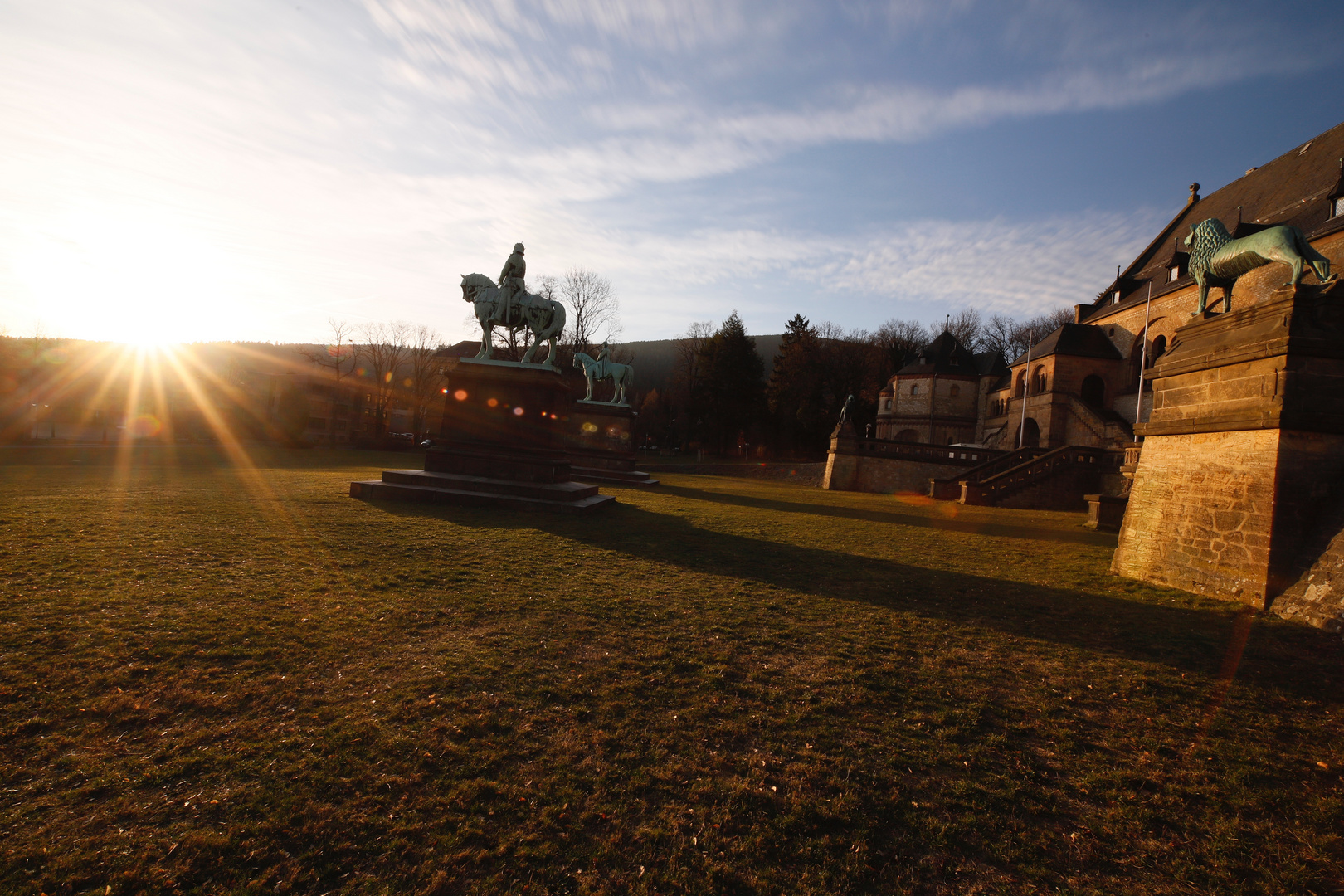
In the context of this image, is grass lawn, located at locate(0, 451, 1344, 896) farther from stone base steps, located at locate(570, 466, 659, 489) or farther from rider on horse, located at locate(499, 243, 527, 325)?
stone base steps, located at locate(570, 466, 659, 489)

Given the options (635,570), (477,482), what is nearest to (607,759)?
(635,570)

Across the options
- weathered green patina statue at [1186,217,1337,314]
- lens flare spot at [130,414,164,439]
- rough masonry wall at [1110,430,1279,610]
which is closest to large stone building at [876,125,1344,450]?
weathered green patina statue at [1186,217,1337,314]

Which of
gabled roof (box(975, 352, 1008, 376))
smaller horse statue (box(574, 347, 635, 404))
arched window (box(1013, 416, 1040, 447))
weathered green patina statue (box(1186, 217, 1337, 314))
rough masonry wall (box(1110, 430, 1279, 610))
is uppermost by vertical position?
gabled roof (box(975, 352, 1008, 376))

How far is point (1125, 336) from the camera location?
29.0 m

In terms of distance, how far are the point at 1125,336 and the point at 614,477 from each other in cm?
2827

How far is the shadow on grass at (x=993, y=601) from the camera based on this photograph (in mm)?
4676

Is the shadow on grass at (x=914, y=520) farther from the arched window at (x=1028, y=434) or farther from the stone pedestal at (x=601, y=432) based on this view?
the arched window at (x=1028, y=434)

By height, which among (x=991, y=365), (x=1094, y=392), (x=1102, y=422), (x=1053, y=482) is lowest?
(x=1053, y=482)

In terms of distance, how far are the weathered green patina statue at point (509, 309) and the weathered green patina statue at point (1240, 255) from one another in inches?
411

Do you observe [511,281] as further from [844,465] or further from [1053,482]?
[844,465]

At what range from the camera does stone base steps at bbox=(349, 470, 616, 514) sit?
10.3 m

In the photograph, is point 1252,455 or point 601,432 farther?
point 601,432

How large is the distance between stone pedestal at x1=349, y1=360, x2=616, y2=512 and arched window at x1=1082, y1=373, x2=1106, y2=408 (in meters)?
30.8

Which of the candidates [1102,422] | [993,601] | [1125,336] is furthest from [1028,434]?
[993,601]
